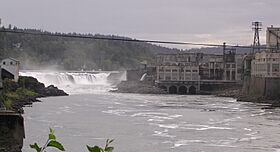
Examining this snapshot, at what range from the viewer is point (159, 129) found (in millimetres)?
21219

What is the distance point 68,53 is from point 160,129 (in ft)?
253

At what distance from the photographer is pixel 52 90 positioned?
4472 centimetres

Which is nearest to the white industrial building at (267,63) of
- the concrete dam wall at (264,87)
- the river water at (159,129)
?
the concrete dam wall at (264,87)

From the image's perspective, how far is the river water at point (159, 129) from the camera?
54.1ft

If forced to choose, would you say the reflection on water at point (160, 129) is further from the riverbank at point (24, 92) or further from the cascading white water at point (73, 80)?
the cascading white water at point (73, 80)

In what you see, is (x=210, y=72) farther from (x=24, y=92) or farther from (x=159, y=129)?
(x=159, y=129)

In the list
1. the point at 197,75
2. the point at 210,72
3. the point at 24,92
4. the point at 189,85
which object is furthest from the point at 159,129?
the point at 210,72

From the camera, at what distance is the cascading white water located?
60.6m

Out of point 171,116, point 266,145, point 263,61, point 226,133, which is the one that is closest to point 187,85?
point 263,61

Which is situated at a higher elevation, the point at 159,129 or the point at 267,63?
the point at 267,63

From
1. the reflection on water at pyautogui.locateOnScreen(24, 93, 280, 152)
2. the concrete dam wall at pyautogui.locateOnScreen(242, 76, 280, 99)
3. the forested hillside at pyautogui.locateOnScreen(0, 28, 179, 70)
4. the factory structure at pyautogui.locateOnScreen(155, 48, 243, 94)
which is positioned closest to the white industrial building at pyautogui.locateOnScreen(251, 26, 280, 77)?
the concrete dam wall at pyautogui.locateOnScreen(242, 76, 280, 99)

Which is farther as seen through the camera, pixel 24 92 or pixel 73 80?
pixel 73 80

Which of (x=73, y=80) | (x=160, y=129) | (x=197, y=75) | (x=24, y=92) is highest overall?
(x=197, y=75)

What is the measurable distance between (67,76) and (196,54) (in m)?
15.5
